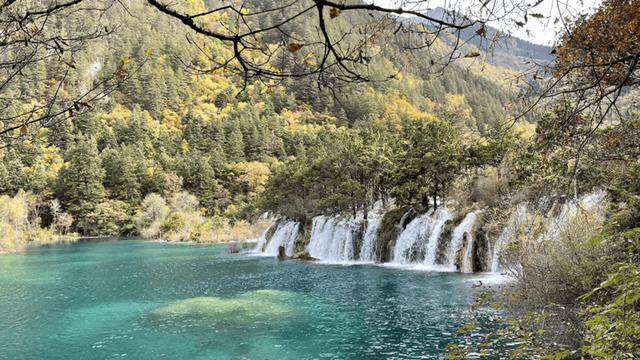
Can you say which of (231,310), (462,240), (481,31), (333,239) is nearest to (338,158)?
(333,239)

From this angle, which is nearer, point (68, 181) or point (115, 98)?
point (68, 181)

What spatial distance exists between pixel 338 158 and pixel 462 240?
1195cm

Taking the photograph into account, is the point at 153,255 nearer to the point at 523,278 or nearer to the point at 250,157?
the point at 523,278

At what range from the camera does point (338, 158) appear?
1251 inches

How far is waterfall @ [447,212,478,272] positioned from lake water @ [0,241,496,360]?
1.44m

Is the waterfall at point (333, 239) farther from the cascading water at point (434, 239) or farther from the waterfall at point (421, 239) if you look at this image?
the cascading water at point (434, 239)

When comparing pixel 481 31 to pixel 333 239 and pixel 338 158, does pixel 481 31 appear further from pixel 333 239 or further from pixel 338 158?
pixel 338 158

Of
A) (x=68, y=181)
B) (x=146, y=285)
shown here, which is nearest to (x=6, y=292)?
(x=146, y=285)

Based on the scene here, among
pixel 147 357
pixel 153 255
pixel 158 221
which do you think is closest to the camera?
pixel 147 357

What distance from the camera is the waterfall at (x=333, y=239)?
28375 mm

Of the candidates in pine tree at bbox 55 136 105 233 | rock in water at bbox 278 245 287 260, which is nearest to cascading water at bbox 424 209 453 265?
rock in water at bbox 278 245 287 260

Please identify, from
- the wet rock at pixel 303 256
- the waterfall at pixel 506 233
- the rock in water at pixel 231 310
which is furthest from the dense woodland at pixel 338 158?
the rock in water at pixel 231 310

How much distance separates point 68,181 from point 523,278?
6462 centimetres

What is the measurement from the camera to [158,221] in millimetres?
58438
